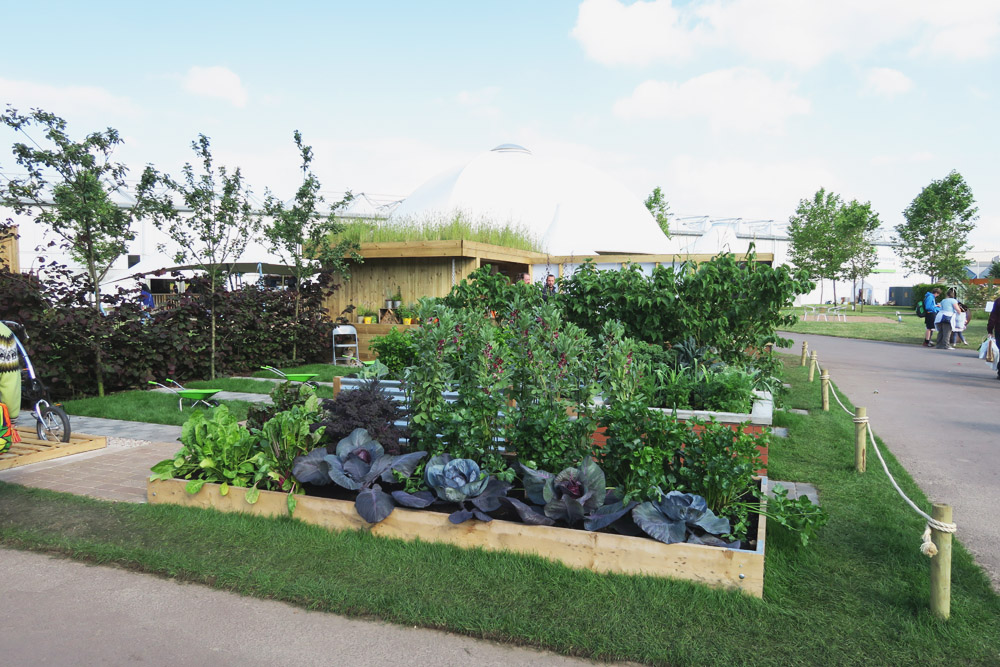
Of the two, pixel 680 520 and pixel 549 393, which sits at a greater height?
pixel 549 393

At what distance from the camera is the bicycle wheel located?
6.36 metres

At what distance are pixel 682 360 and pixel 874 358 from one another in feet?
38.4

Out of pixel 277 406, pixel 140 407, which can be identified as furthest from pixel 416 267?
pixel 277 406

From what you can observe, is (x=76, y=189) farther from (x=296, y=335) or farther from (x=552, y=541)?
(x=552, y=541)

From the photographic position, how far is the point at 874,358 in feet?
50.4

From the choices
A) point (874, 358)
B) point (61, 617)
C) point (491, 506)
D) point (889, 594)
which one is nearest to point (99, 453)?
point (61, 617)

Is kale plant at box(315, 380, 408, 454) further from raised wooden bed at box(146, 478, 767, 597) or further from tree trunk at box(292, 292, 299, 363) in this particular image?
tree trunk at box(292, 292, 299, 363)

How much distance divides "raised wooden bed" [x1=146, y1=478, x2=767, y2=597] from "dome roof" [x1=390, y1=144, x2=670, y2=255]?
20497 mm

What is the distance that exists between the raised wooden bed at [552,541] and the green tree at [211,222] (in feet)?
23.1

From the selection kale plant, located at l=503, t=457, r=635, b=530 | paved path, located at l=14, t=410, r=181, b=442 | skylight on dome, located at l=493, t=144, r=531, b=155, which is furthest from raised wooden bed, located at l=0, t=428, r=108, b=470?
skylight on dome, located at l=493, t=144, r=531, b=155

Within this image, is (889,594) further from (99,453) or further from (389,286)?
(389,286)

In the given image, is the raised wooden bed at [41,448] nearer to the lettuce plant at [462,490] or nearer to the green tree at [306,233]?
the lettuce plant at [462,490]

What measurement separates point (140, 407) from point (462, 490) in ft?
20.7

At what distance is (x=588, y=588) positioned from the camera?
10.9 ft
